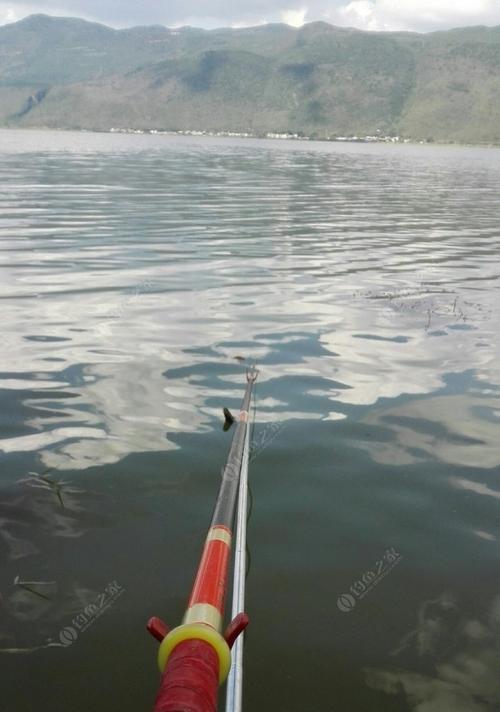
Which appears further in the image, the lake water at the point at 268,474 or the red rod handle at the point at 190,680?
the lake water at the point at 268,474

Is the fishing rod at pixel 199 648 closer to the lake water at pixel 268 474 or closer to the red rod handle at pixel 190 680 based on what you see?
the red rod handle at pixel 190 680

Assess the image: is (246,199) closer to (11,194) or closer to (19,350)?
(11,194)

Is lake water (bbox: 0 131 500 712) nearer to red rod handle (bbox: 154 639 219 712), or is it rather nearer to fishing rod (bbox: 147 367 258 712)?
fishing rod (bbox: 147 367 258 712)

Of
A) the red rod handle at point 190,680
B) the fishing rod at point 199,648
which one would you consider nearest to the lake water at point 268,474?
the fishing rod at point 199,648

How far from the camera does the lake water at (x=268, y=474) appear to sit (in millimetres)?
5074

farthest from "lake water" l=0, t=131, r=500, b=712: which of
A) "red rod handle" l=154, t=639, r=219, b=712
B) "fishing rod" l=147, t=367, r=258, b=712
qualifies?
"red rod handle" l=154, t=639, r=219, b=712

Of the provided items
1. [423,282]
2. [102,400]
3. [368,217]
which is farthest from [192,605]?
[368,217]

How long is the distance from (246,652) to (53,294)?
476 inches

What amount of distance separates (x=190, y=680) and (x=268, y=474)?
4.99 meters

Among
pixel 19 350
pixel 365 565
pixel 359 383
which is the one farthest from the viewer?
pixel 19 350

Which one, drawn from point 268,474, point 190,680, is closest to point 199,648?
point 190,680

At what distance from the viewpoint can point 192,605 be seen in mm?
3490

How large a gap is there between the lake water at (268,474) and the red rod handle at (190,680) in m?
1.78

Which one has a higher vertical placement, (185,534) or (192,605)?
(192,605)
